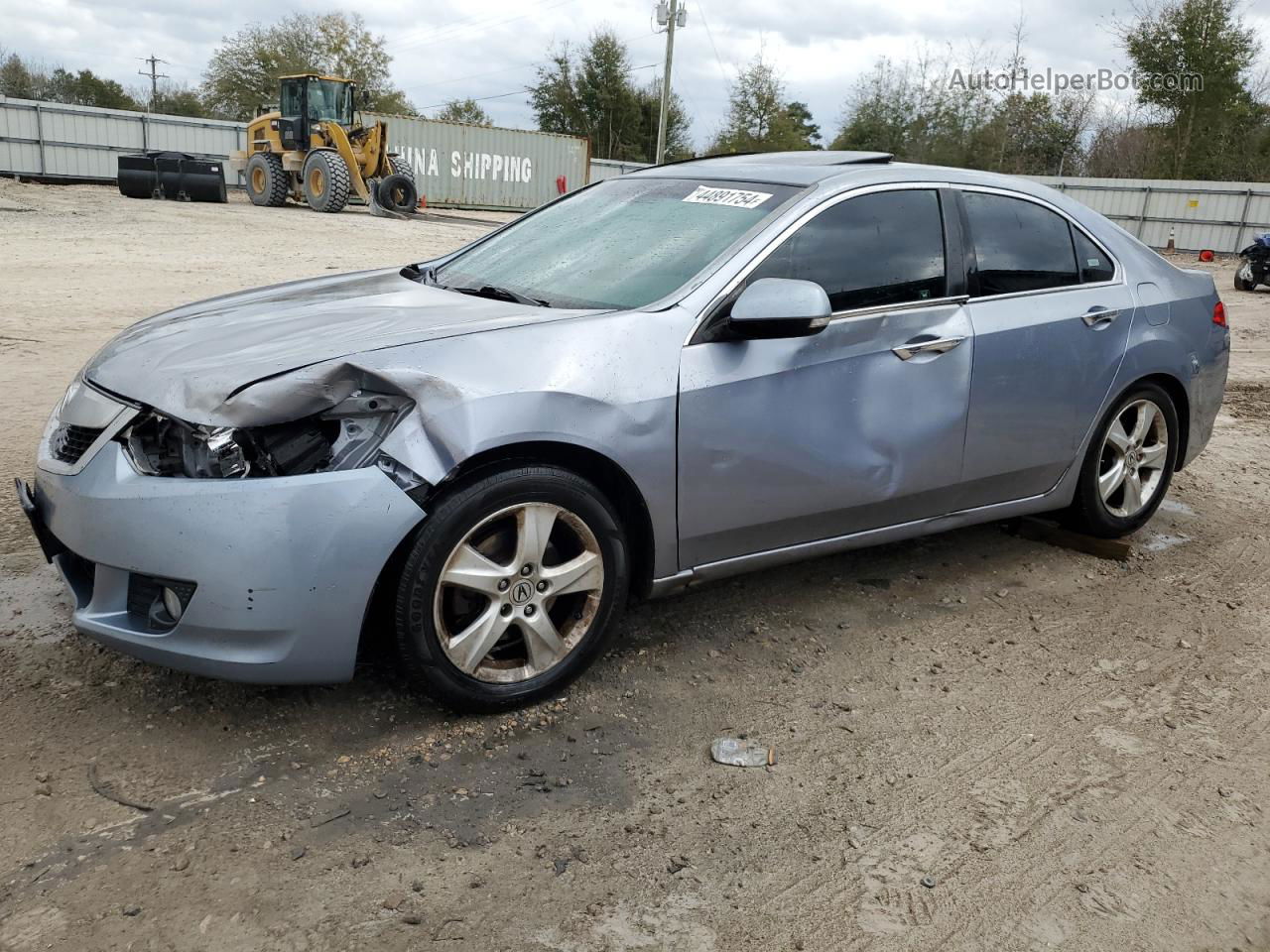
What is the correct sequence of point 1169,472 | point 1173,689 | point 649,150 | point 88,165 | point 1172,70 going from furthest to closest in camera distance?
point 649,150 → point 1172,70 → point 88,165 → point 1169,472 → point 1173,689

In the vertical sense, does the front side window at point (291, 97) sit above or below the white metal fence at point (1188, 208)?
above

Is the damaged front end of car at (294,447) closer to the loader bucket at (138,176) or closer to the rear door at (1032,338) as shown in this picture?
the rear door at (1032,338)

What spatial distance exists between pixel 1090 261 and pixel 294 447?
3.39m

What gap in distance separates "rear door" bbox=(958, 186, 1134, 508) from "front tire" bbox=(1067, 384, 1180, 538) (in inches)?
8.5

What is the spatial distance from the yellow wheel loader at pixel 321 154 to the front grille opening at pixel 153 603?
23529 millimetres

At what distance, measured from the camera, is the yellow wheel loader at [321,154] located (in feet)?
83.7

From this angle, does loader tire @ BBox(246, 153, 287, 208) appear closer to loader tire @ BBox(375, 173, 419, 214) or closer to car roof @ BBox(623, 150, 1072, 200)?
loader tire @ BBox(375, 173, 419, 214)

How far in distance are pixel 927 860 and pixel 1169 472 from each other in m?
3.17

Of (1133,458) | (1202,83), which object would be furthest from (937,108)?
(1133,458)

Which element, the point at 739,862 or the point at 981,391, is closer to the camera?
the point at 739,862

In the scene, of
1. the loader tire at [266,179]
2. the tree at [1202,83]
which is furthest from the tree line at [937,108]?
the loader tire at [266,179]

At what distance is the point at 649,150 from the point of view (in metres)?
56.8

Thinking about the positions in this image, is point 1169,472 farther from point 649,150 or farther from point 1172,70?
point 649,150

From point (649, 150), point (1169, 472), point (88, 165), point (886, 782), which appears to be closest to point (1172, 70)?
point (649, 150)
